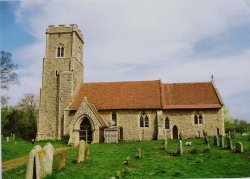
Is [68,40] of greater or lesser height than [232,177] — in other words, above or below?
above

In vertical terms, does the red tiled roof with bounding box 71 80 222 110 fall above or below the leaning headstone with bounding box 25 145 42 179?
above

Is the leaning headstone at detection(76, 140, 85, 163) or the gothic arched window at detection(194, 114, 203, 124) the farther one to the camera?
the gothic arched window at detection(194, 114, 203, 124)

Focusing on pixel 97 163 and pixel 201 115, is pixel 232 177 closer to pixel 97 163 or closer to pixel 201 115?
pixel 97 163

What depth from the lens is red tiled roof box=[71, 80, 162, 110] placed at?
1137 inches

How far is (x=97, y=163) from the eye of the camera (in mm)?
13078

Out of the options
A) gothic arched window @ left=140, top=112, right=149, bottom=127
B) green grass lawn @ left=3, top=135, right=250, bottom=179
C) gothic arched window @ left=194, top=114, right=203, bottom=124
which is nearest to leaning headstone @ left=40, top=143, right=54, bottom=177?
green grass lawn @ left=3, top=135, right=250, bottom=179

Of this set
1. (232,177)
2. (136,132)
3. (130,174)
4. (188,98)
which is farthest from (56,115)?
(232,177)

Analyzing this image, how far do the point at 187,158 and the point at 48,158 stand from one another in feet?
24.2

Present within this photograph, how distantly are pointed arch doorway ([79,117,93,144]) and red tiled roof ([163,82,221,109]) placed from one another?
7430 millimetres

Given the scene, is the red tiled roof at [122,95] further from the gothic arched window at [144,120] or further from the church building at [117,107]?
the gothic arched window at [144,120]

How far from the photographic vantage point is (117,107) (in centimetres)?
2877

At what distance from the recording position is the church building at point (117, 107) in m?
27.7

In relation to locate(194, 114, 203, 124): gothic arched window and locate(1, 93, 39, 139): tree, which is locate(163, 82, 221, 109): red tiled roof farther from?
locate(1, 93, 39, 139): tree

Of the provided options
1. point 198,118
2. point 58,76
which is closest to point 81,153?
point 198,118
